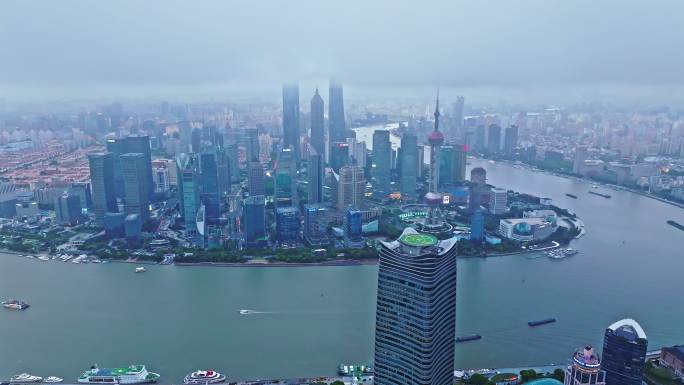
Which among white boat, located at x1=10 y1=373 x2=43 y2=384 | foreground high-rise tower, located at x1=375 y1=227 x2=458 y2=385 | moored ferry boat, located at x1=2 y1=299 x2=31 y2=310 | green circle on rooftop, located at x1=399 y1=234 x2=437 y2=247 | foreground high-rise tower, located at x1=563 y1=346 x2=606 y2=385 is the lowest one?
white boat, located at x1=10 y1=373 x2=43 y2=384

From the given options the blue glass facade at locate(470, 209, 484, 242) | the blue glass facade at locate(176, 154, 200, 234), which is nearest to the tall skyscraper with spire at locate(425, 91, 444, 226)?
the blue glass facade at locate(470, 209, 484, 242)

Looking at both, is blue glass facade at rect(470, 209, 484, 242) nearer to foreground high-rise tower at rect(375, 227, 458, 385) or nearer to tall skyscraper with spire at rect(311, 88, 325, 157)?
foreground high-rise tower at rect(375, 227, 458, 385)

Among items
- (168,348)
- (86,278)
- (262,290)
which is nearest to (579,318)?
(262,290)

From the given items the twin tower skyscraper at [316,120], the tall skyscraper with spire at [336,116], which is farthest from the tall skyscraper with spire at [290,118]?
the tall skyscraper with spire at [336,116]

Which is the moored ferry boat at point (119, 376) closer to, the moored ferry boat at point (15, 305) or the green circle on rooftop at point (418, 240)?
the moored ferry boat at point (15, 305)

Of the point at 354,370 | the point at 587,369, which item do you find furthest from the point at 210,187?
the point at 587,369

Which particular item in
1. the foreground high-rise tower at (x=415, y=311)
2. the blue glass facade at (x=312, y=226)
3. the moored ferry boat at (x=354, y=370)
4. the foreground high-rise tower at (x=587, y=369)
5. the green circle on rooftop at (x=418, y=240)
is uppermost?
the green circle on rooftop at (x=418, y=240)
